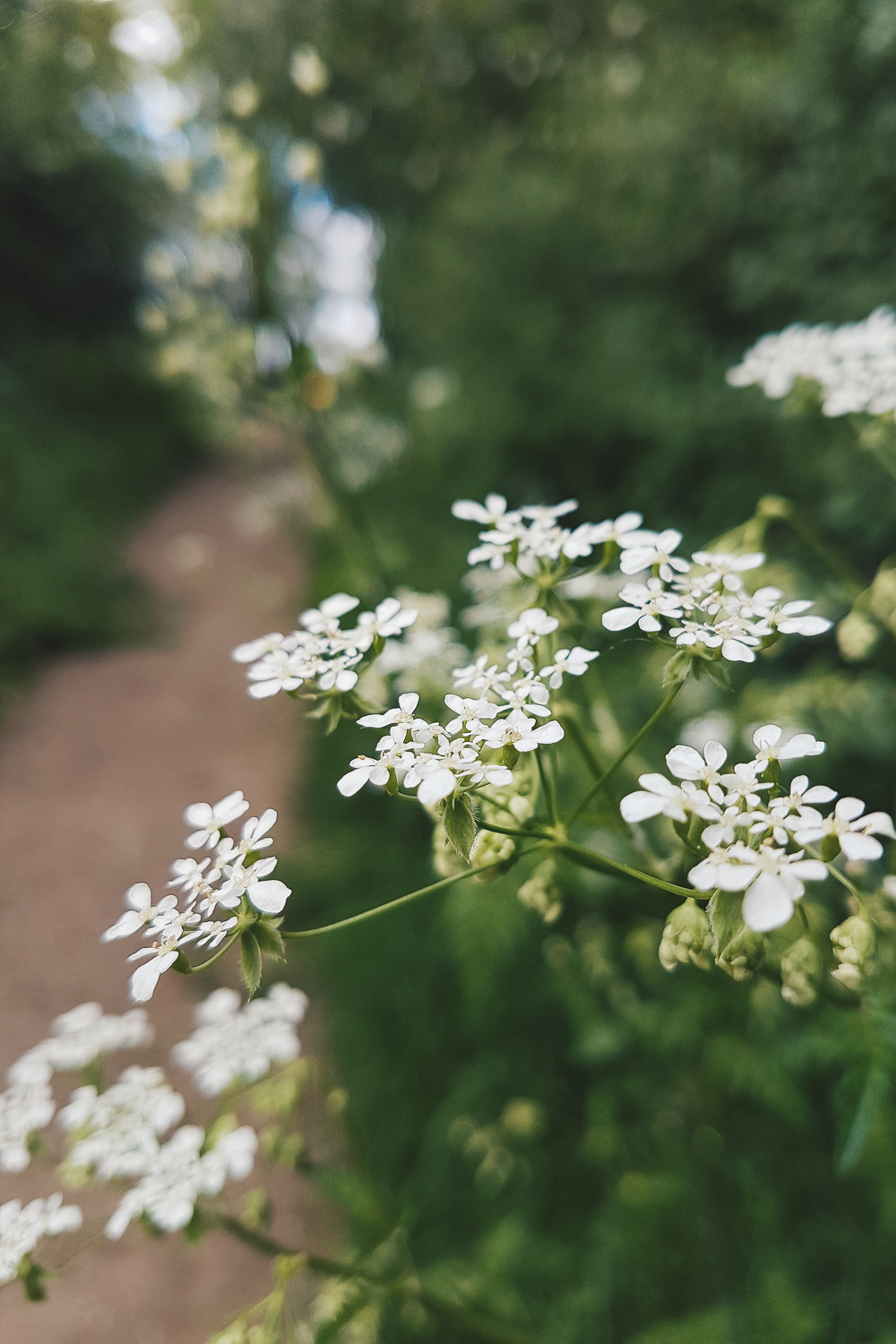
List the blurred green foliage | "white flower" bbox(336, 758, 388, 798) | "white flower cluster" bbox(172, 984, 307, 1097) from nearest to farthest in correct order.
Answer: "white flower" bbox(336, 758, 388, 798) → "white flower cluster" bbox(172, 984, 307, 1097) → the blurred green foliage

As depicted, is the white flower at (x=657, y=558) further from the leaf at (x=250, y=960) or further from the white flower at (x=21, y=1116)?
the white flower at (x=21, y=1116)

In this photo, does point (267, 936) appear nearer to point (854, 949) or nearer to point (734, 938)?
point (734, 938)

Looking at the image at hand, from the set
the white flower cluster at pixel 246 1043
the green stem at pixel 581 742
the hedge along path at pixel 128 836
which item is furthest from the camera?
the hedge along path at pixel 128 836

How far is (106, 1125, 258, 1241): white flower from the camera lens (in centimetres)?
104

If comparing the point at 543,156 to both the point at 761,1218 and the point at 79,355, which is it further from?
the point at 79,355

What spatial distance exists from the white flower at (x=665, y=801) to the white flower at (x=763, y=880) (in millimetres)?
62

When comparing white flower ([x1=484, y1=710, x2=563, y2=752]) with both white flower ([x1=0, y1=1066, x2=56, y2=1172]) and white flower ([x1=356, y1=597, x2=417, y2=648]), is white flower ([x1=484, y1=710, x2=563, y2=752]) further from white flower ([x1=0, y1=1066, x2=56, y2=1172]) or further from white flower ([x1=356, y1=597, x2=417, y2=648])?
white flower ([x1=0, y1=1066, x2=56, y2=1172])

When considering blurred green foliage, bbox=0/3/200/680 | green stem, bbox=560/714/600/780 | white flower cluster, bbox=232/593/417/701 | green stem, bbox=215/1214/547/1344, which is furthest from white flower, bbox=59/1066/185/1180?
blurred green foliage, bbox=0/3/200/680

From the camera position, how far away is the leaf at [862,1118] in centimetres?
91

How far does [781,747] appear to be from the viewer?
2.68 ft

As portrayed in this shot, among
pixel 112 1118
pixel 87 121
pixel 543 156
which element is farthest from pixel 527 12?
pixel 112 1118

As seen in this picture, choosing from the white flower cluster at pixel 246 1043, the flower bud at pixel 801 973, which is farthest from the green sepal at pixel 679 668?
the white flower cluster at pixel 246 1043

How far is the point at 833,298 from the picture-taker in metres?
2.51

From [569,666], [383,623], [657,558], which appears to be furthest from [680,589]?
[383,623]
